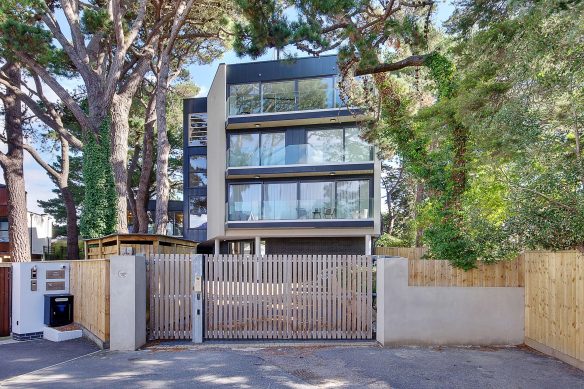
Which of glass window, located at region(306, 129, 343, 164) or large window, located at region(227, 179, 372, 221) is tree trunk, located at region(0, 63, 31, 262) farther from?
glass window, located at region(306, 129, 343, 164)

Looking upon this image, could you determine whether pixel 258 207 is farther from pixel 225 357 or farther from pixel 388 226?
pixel 388 226

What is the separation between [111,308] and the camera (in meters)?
7.95

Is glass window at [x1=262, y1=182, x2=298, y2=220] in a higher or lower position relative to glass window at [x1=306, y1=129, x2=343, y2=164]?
lower

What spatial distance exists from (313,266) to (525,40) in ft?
18.1

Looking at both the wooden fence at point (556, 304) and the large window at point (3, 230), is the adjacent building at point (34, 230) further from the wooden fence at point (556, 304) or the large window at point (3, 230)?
the wooden fence at point (556, 304)

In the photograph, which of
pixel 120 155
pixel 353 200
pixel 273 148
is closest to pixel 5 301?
pixel 120 155

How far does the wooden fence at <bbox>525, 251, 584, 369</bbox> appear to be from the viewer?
670 cm

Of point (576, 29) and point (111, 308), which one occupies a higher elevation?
point (576, 29)

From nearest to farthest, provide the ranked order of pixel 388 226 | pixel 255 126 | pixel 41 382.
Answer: pixel 41 382 < pixel 255 126 < pixel 388 226

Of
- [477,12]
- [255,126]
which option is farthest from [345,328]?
[255,126]

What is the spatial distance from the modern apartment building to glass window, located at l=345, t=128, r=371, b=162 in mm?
44

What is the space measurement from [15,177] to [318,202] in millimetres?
11941

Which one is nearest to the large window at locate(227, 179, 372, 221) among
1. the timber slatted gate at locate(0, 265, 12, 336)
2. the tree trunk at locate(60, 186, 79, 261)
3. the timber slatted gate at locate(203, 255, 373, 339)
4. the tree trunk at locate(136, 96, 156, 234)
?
the tree trunk at locate(136, 96, 156, 234)

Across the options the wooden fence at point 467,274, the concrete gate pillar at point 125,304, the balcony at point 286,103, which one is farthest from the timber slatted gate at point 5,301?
the balcony at point 286,103
